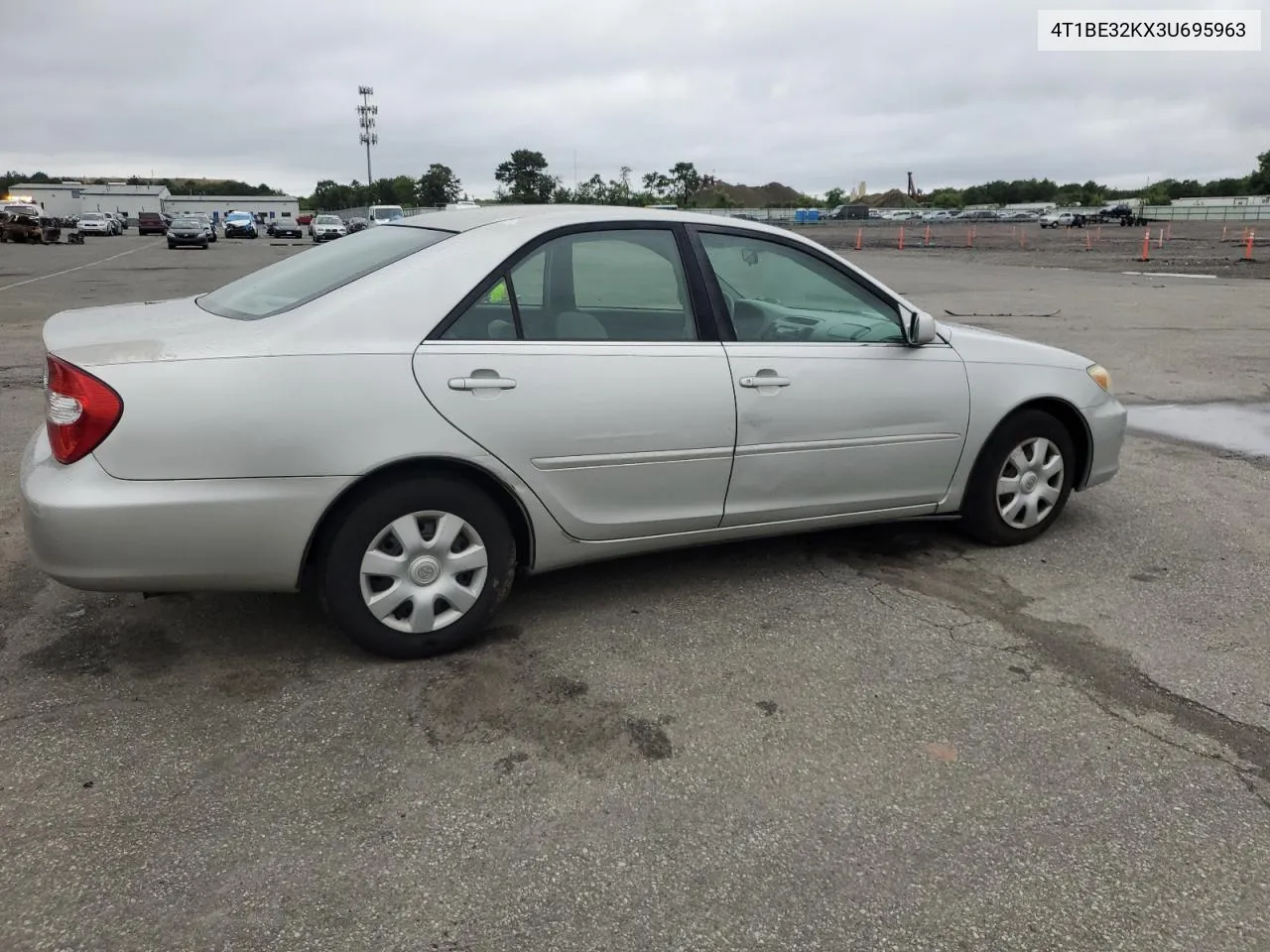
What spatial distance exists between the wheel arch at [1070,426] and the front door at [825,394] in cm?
22

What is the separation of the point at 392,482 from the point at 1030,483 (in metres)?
3.04

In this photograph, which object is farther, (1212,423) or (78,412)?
(1212,423)

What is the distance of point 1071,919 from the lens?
2.30 m

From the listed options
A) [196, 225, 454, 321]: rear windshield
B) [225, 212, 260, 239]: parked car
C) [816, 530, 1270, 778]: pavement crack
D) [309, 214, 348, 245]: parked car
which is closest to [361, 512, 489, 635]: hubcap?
[196, 225, 454, 321]: rear windshield

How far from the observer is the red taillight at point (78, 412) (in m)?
3.02

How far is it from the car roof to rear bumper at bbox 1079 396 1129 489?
1.85 meters

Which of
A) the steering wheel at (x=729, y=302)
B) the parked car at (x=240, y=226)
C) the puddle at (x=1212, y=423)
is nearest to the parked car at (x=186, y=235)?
the parked car at (x=240, y=226)

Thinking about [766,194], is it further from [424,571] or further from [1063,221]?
[424,571]

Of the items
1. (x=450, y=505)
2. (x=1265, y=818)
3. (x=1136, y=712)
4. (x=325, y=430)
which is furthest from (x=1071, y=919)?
(x=325, y=430)

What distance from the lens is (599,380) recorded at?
3594 mm

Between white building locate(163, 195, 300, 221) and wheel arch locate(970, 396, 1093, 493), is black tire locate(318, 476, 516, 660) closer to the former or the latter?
wheel arch locate(970, 396, 1093, 493)

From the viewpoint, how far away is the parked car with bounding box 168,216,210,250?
3962 cm

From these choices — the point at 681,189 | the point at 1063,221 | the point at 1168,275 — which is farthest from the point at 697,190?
the point at 1168,275

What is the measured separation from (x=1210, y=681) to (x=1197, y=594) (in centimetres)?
91
